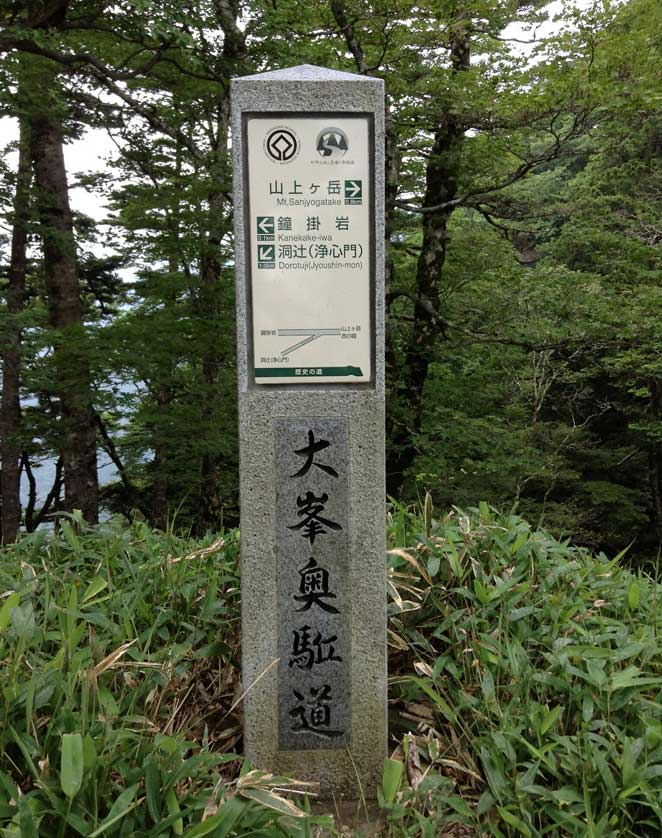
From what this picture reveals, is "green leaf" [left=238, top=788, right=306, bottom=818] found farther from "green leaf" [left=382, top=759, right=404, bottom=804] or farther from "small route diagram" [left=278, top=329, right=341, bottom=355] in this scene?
"small route diagram" [left=278, top=329, right=341, bottom=355]

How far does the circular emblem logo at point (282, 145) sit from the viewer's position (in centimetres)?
233

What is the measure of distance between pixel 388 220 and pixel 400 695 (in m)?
6.35

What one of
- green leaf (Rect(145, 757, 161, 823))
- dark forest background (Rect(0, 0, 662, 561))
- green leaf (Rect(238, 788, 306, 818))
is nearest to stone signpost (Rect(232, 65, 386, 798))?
green leaf (Rect(238, 788, 306, 818))

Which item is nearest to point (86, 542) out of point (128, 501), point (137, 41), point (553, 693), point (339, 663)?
point (339, 663)

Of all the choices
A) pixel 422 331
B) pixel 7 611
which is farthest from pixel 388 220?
pixel 7 611

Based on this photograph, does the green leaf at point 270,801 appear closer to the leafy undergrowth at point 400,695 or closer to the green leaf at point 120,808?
the leafy undergrowth at point 400,695

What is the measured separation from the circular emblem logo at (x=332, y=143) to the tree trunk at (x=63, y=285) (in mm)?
5655

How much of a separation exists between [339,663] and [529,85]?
616 cm

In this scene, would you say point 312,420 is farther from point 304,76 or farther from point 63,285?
point 63,285

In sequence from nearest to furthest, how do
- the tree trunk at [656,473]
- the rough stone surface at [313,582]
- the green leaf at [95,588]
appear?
Result: the rough stone surface at [313,582], the green leaf at [95,588], the tree trunk at [656,473]

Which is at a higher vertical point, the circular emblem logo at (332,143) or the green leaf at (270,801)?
the circular emblem logo at (332,143)

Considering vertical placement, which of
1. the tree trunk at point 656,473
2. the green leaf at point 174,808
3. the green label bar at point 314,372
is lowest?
the tree trunk at point 656,473

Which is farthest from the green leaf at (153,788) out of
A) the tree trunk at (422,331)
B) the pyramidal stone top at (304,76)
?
the tree trunk at (422,331)

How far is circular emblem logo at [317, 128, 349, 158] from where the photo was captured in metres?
2.33
